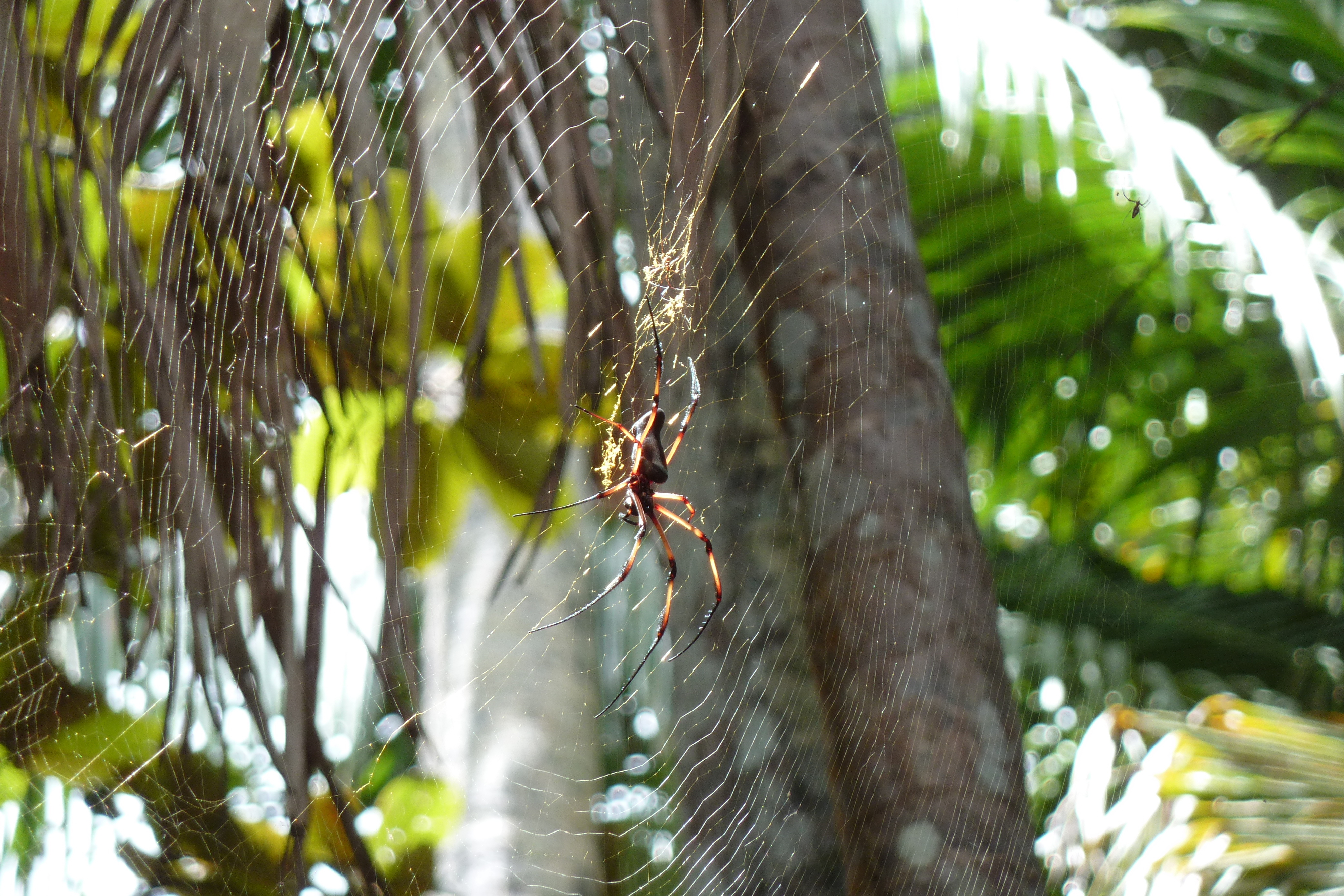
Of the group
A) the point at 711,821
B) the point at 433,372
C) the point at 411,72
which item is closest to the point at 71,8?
the point at 411,72

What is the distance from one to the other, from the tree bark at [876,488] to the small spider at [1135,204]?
0.49 m

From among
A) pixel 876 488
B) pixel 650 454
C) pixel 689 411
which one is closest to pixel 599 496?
pixel 650 454

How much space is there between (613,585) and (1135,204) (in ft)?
4.84

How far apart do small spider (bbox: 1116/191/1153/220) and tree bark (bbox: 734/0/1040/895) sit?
0.49 metres

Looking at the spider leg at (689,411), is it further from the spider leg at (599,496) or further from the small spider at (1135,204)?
the small spider at (1135,204)

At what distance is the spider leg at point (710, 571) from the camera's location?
2.07 metres

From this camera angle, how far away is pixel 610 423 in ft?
6.77

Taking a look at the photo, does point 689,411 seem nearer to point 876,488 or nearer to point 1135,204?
point 876,488

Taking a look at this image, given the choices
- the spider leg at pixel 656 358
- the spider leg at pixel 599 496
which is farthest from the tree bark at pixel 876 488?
the spider leg at pixel 599 496

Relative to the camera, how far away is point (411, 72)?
4.61 ft

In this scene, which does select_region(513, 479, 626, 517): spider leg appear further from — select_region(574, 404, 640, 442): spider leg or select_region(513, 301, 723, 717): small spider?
select_region(574, 404, 640, 442): spider leg

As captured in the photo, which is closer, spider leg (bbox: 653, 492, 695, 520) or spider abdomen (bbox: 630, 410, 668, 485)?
spider abdomen (bbox: 630, 410, 668, 485)

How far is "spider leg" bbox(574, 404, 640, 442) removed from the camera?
1907 millimetres

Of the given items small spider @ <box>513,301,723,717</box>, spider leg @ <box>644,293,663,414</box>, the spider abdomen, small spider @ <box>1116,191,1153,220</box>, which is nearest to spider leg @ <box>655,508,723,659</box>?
small spider @ <box>513,301,723,717</box>
